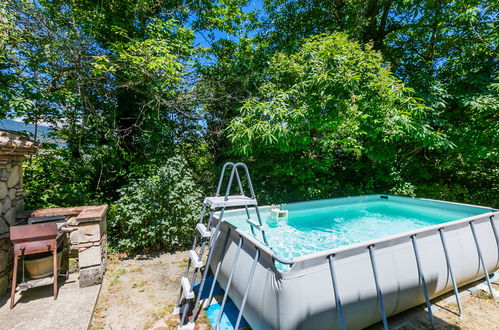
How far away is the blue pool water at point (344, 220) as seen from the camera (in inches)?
162

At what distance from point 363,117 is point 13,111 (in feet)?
22.1

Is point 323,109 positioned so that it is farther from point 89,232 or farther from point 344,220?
point 89,232

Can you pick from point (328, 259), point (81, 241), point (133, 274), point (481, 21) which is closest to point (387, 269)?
point (328, 259)

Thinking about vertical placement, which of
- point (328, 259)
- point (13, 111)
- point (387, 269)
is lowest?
point (387, 269)

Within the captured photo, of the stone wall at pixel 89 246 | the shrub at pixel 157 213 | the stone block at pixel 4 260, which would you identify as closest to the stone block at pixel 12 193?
the stone wall at pixel 89 246

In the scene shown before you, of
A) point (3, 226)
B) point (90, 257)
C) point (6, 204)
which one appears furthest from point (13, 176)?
point (90, 257)

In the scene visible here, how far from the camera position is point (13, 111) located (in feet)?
11.3

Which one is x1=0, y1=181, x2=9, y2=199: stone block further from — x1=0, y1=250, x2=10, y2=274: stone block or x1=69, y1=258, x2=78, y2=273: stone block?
x1=69, y1=258, x2=78, y2=273: stone block

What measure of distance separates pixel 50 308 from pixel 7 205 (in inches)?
62.6

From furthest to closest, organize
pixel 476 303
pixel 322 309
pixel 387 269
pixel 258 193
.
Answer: pixel 258 193 < pixel 476 303 < pixel 387 269 < pixel 322 309

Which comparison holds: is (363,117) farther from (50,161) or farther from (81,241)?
(50,161)

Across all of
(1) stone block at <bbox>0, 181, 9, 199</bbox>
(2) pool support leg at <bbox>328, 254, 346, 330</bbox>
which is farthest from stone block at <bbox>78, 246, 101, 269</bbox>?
(2) pool support leg at <bbox>328, 254, 346, 330</bbox>

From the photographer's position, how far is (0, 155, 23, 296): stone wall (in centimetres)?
279

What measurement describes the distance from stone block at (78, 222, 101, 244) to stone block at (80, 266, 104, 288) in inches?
16.9
